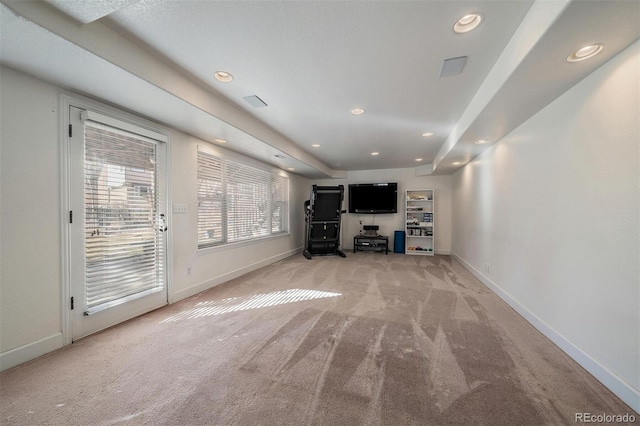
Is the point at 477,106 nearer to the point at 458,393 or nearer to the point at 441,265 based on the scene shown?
the point at 458,393

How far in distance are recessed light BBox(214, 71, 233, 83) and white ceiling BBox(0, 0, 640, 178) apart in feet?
0.16

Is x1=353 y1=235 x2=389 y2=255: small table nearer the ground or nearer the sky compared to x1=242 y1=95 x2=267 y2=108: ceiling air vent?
nearer the ground

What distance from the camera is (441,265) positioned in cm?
495

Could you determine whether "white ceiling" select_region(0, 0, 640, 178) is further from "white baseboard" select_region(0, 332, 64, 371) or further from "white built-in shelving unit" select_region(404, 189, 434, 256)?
"white built-in shelving unit" select_region(404, 189, 434, 256)

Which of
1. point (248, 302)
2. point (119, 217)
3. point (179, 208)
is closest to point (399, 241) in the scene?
point (248, 302)

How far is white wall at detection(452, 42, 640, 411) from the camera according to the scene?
4.68 ft

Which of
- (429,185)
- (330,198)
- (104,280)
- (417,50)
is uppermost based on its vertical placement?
(417,50)

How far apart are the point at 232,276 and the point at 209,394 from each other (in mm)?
2622

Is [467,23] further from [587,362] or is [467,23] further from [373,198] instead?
[373,198]

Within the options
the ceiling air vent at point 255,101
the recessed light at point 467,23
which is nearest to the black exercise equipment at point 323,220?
the ceiling air vent at point 255,101

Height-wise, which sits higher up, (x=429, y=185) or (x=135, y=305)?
(x=429, y=185)

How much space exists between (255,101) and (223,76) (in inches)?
18.9

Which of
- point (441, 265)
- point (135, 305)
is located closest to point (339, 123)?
point (135, 305)

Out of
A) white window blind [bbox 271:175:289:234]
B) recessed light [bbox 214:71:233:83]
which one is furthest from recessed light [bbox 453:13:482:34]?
white window blind [bbox 271:175:289:234]
